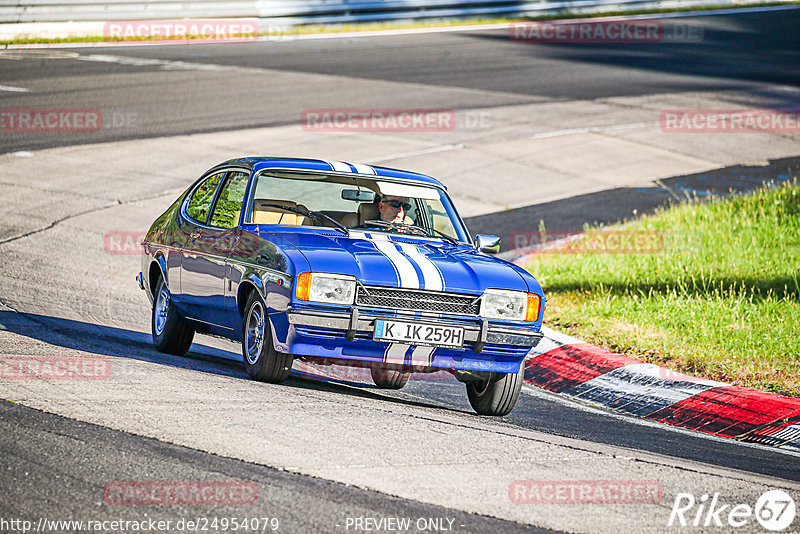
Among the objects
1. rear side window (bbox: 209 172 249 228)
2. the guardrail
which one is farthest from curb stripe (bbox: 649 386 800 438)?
the guardrail

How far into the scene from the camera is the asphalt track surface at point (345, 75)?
1956 centimetres

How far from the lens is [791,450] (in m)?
6.62

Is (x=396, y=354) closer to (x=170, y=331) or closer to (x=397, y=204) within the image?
(x=397, y=204)

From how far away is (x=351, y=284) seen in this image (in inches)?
247

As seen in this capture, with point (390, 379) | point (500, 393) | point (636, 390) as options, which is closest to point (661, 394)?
point (636, 390)

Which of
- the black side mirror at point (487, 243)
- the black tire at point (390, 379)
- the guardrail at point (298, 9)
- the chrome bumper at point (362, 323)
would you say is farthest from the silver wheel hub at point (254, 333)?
the guardrail at point (298, 9)

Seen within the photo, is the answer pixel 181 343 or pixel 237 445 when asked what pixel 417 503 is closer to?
pixel 237 445

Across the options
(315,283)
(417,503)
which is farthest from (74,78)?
(417,503)

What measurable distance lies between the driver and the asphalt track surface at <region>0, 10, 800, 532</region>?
123 cm

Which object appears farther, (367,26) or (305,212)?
(367,26)

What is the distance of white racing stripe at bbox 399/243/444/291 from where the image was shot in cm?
637

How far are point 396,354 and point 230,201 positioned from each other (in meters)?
2.09

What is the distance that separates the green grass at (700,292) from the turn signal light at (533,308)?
2.03 meters

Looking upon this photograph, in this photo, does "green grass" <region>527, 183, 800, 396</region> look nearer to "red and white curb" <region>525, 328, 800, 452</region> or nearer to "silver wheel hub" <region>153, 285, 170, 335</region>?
"red and white curb" <region>525, 328, 800, 452</region>
